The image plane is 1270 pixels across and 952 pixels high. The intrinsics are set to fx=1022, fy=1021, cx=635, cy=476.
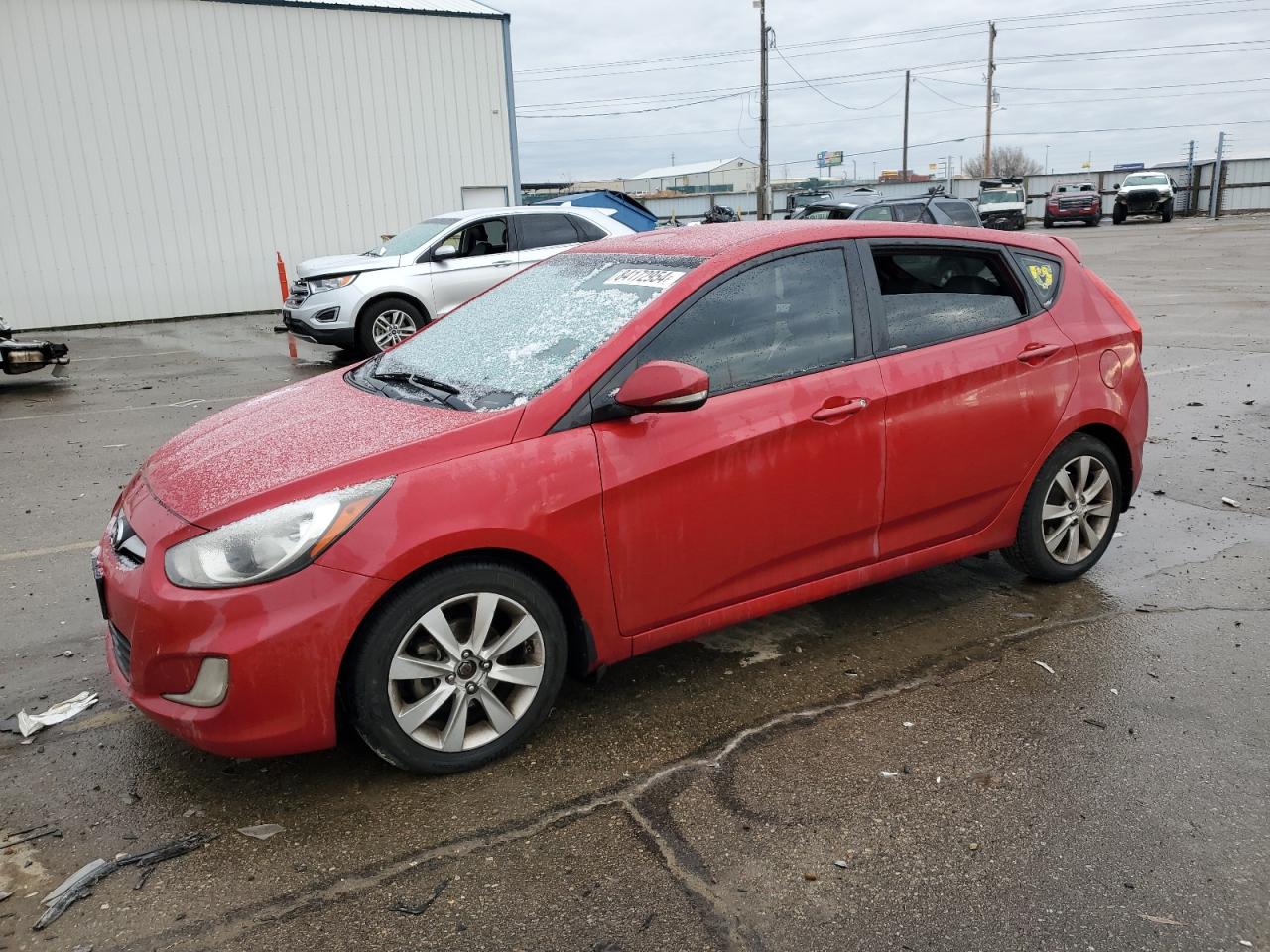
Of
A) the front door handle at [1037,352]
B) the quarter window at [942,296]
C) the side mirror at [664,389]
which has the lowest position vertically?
the front door handle at [1037,352]

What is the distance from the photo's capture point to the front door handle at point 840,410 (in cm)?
361

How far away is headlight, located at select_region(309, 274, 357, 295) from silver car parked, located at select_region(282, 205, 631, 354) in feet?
0.04

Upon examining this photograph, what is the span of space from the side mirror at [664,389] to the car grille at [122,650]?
1646 mm

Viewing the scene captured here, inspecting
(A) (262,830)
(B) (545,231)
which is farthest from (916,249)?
(B) (545,231)

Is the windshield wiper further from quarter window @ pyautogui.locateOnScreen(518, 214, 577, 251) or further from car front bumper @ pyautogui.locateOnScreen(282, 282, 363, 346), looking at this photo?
quarter window @ pyautogui.locateOnScreen(518, 214, 577, 251)

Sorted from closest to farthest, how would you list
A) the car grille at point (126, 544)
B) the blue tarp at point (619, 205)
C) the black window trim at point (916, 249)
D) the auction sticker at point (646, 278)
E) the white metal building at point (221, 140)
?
the car grille at point (126, 544), the auction sticker at point (646, 278), the black window trim at point (916, 249), the blue tarp at point (619, 205), the white metal building at point (221, 140)

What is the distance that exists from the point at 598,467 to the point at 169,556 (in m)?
1.27

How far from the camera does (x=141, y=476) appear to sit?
356cm

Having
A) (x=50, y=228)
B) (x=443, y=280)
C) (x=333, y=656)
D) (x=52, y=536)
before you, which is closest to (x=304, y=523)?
(x=333, y=656)

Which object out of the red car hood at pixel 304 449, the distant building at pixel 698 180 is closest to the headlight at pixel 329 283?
the red car hood at pixel 304 449

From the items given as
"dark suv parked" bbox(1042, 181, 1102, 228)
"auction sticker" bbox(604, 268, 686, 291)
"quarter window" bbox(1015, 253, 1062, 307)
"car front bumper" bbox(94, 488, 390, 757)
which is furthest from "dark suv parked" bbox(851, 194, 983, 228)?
"dark suv parked" bbox(1042, 181, 1102, 228)

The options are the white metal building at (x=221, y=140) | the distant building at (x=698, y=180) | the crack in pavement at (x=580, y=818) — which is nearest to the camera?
the crack in pavement at (x=580, y=818)

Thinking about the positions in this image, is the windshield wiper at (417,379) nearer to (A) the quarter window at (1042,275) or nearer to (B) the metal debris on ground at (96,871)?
(B) the metal debris on ground at (96,871)

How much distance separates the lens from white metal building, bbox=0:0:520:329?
60.1ft
